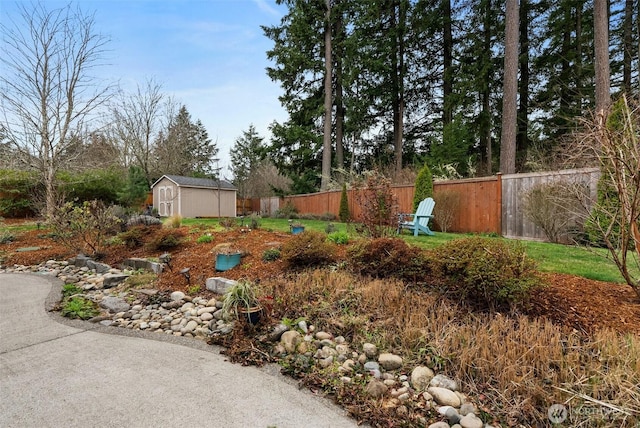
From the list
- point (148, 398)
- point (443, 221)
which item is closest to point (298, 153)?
point (443, 221)

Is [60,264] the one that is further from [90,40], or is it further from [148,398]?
[90,40]

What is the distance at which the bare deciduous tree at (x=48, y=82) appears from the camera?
960 cm

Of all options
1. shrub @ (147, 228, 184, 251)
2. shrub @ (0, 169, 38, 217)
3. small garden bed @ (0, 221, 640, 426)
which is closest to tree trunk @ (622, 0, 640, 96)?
small garden bed @ (0, 221, 640, 426)

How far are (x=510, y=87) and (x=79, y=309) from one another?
1131 cm

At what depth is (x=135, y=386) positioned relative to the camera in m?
1.95

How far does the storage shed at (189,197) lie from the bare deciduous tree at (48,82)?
A: 5.37 metres

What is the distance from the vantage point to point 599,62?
813cm

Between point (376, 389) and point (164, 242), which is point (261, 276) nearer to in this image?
point (376, 389)

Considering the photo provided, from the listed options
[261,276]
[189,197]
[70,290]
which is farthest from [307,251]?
[189,197]

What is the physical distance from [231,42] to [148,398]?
8446 millimetres

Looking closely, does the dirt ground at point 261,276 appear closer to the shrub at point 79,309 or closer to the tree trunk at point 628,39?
the shrub at point 79,309

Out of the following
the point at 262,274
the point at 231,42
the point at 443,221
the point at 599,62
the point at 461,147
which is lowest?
the point at 262,274

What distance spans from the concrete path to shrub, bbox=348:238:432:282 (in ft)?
5.63

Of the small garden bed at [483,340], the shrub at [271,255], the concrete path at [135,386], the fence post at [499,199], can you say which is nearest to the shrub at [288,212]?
the fence post at [499,199]
